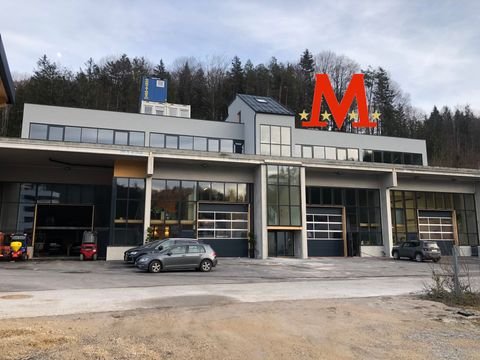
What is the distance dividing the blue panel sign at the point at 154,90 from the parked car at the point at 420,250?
26.4 m

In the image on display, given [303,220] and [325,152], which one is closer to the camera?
[303,220]

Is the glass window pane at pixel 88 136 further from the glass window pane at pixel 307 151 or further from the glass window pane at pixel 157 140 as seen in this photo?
the glass window pane at pixel 307 151

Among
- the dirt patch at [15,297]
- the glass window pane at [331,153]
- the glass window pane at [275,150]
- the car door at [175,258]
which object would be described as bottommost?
the dirt patch at [15,297]

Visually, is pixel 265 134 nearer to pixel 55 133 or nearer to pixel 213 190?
pixel 213 190

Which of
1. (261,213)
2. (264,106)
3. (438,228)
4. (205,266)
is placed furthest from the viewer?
(438,228)

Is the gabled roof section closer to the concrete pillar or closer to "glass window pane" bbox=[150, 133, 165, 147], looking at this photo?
"glass window pane" bbox=[150, 133, 165, 147]

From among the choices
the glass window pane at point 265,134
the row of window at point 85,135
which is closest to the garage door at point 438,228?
the glass window pane at point 265,134

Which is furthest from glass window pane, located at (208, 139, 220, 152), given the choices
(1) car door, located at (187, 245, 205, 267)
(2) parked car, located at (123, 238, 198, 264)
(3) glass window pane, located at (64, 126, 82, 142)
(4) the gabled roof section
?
(4) the gabled roof section

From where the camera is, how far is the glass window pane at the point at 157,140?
33.1m

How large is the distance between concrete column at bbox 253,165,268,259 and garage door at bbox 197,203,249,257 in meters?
1.03

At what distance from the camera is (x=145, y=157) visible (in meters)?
27.8

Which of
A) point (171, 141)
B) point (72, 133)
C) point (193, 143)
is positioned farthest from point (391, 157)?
point (72, 133)

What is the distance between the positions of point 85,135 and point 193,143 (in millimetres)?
8347

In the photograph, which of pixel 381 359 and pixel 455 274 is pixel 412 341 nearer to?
pixel 381 359
